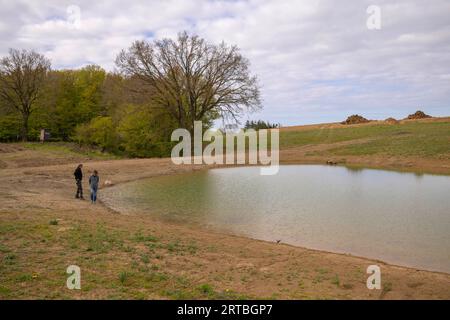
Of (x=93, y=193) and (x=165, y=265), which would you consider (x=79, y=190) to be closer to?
(x=93, y=193)

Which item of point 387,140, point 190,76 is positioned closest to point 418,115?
point 387,140

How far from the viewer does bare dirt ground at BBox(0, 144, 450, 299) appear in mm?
7629

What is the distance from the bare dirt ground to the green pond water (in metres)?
1.42

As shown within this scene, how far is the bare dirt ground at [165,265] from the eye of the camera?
25.0 ft

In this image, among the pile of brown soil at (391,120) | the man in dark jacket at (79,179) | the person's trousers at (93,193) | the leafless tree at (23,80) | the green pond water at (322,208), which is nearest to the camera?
the green pond water at (322,208)

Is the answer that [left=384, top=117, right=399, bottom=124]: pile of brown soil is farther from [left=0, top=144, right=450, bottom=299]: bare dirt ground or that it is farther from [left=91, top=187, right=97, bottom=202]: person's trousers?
[left=0, top=144, right=450, bottom=299]: bare dirt ground

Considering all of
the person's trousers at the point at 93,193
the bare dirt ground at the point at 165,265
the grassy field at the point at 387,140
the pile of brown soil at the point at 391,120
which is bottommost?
the bare dirt ground at the point at 165,265

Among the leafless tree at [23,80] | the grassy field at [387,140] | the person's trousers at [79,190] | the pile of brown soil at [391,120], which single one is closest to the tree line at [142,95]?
the leafless tree at [23,80]

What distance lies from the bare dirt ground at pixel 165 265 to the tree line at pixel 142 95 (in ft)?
96.4

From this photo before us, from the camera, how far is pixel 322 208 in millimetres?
17312

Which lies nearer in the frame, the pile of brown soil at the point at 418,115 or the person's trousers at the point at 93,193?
the person's trousers at the point at 93,193

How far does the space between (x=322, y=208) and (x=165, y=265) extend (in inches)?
386

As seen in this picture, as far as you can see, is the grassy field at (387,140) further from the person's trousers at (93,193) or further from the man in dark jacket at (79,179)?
the man in dark jacket at (79,179)

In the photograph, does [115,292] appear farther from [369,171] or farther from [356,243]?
[369,171]
